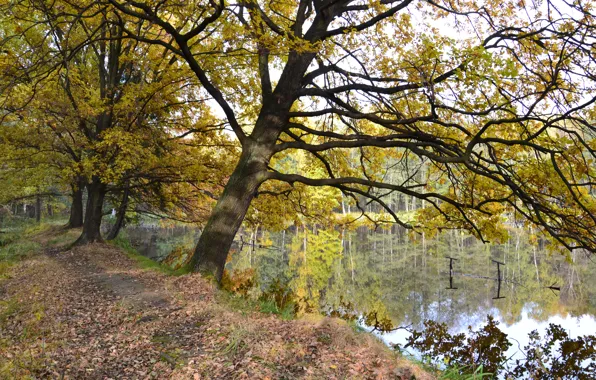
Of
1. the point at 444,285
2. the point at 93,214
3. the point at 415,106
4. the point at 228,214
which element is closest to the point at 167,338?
the point at 228,214

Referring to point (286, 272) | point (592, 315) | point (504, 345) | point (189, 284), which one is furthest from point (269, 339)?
point (286, 272)

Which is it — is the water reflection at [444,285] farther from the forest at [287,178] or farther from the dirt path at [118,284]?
the dirt path at [118,284]

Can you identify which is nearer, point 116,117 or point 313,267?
point 116,117

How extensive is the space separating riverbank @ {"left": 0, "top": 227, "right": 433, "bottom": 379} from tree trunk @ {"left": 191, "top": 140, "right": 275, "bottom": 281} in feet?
1.54

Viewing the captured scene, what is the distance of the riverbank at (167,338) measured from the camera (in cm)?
363

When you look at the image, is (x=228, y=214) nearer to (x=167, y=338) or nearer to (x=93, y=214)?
(x=167, y=338)

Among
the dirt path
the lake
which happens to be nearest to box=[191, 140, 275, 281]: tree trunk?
the dirt path

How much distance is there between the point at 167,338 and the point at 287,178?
3618 mm

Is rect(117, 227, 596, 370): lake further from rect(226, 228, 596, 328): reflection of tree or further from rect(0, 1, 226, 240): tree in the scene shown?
rect(0, 1, 226, 240): tree

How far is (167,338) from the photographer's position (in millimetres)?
4516

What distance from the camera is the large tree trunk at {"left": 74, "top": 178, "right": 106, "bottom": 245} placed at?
12.4 metres

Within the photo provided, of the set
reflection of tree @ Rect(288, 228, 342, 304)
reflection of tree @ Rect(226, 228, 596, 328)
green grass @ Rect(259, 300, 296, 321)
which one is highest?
green grass @ Rect(259, 300, 296, 321)

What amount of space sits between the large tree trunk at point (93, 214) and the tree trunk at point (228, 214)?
7021mm

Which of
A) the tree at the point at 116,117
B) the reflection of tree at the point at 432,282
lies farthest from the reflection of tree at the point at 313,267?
the tree at the point at 116,117
